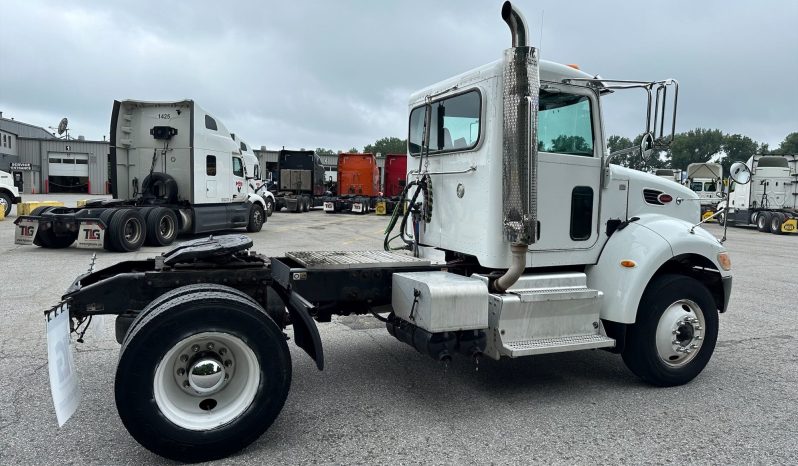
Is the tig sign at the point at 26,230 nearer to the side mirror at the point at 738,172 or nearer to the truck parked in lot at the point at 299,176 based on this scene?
Answer: the side mirror at the point at 738,172

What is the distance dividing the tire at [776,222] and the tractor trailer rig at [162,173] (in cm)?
2377

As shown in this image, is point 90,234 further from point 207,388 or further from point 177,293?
point 207,388

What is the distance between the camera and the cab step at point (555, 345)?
417 centimetres

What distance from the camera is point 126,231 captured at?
1286cm

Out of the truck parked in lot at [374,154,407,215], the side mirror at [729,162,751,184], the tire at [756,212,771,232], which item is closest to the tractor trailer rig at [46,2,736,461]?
the side mirror at [729,162,751,184]

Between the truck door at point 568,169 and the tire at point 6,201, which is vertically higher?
the truck door at point 568,169

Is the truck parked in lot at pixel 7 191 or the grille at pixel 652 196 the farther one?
the truck parked in lot at pixel 7 191

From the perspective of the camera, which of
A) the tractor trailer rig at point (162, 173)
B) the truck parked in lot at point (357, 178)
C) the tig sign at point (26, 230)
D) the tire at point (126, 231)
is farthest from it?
the truck parked in lot at point (357, 178)

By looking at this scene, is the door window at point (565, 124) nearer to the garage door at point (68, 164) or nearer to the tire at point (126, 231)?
the tire at point (126, 231)

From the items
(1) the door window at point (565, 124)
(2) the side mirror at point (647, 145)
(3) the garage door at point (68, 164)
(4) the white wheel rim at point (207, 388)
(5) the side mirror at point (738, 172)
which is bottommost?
(4) the white wheel rim at point (207, 388)

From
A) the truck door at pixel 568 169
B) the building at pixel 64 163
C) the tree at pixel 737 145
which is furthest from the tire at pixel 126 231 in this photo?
the tree at pixel 737 145

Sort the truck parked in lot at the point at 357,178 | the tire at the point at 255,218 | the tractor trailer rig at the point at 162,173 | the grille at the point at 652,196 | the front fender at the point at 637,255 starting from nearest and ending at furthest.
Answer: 1. the front fender at the point at 637,255
2. the grille at the point at 652,196
3. the tractor trailer rig at the point at 162,173
4. the tire at the point at 255,218
5. the truck parked in lot at the point at 357,178

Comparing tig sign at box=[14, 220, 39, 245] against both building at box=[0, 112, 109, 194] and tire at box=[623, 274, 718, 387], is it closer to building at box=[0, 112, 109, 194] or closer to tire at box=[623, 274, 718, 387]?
tire at box=[623, 274, 718, 387]

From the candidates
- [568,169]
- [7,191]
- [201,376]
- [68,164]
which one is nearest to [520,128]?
[568,169]
